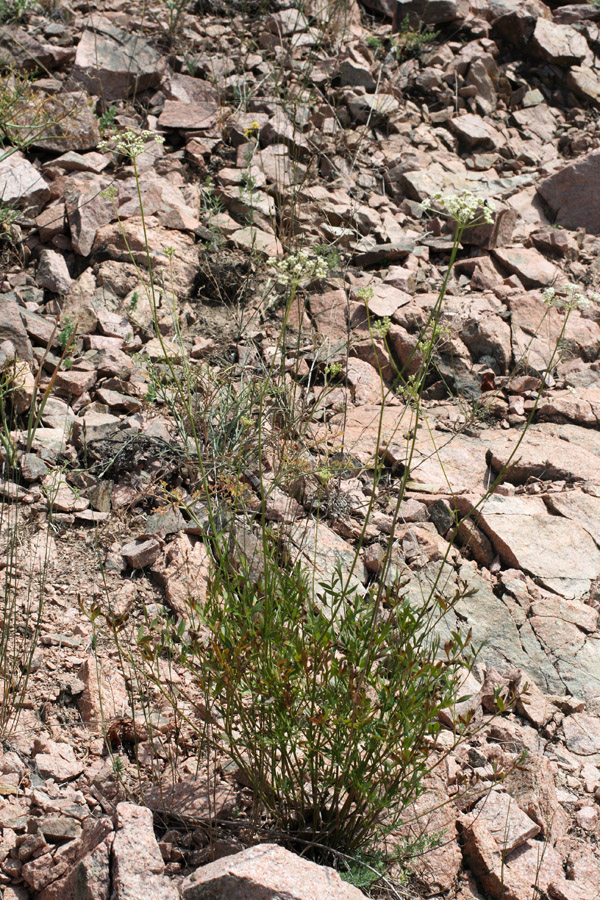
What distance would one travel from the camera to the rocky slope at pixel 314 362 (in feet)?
7.96

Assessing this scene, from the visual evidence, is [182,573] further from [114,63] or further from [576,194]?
[576,194]

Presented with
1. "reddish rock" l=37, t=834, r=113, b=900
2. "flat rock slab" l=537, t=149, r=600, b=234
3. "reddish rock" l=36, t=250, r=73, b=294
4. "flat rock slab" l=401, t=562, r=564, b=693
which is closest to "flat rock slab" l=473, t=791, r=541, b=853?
"flat rock slab" l=401, t=562, r=564, b=693

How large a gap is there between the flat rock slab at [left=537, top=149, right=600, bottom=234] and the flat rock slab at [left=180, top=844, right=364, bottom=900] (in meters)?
5.44

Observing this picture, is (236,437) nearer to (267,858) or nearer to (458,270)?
(267,858)

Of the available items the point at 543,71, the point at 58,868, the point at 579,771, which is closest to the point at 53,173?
the point at 58,868

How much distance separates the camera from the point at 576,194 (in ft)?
19.9

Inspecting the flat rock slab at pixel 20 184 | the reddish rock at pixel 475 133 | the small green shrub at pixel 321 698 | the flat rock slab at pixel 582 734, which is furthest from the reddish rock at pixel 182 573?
the reddish rock at pixel 475 133

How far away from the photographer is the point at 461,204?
1817 millimetres

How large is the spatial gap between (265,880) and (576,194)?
5.69 metres

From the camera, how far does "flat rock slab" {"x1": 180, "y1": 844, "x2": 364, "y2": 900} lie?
70.4 inches

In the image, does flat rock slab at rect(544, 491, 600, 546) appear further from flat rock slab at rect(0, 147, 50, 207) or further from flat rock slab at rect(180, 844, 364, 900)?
flat rock slab at rect(0, 147, 50, 207)

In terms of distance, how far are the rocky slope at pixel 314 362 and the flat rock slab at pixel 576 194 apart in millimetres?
23

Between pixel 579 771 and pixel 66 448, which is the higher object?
pixel 66 448

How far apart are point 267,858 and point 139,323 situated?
3.00m
